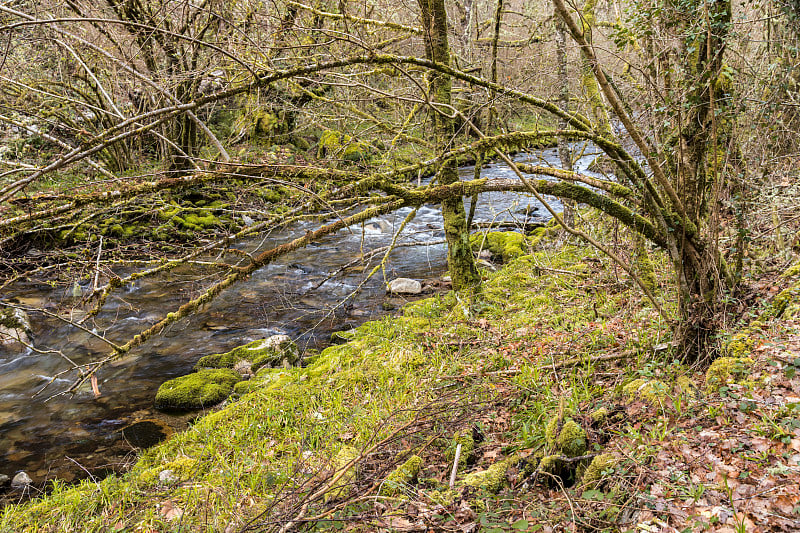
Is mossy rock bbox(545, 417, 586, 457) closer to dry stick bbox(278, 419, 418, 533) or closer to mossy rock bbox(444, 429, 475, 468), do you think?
mossy rock bbox(444, 429, 475, 468)

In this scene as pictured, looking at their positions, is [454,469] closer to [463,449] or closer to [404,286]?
[463,449]

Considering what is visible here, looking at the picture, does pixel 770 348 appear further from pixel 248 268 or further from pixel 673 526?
pixel 248 268

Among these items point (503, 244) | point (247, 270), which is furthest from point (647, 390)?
point (503, 244)

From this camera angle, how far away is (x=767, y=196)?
437 centimetres

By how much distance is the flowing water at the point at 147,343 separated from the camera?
226 inches

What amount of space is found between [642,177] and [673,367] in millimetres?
1621

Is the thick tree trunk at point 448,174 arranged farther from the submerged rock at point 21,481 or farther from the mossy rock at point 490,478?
the submerged rock at point 21,481

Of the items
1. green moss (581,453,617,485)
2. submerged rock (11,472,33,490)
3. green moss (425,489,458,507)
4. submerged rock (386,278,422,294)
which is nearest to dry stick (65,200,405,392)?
green moss (425,489,458,507)

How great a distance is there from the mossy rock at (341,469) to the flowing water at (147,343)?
189 cm

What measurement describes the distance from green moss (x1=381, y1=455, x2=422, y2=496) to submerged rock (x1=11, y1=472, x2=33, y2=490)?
426 centimetres

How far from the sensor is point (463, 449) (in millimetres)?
3842

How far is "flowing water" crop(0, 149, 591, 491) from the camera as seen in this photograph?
18.9ft

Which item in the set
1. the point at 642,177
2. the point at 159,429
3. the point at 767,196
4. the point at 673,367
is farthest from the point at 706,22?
the point at 159,429

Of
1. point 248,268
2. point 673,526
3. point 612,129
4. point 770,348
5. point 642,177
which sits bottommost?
point 673,526
